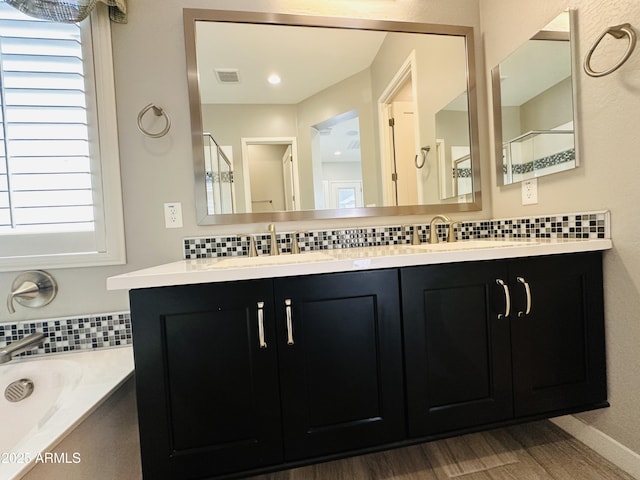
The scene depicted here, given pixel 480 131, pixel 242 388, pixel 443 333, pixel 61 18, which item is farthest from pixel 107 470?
pixel 480 131

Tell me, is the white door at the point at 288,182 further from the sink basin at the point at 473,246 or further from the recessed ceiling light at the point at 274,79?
the sink basin at the point at 473,246

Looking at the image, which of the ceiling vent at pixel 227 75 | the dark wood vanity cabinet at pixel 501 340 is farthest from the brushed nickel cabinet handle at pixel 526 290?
the ceiling vent at pixel 227 75

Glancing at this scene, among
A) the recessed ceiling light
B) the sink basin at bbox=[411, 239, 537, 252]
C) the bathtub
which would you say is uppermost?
the recessed ceiling light

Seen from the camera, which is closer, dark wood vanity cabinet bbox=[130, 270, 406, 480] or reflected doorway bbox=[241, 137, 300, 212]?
dark wood vanity cabinet bbox=[130, 270, 406, 480]

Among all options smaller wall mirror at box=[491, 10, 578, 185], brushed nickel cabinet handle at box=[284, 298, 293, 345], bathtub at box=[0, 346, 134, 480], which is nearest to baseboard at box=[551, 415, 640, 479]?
smaller wall mirror at box=[491, 10, 578, 185]

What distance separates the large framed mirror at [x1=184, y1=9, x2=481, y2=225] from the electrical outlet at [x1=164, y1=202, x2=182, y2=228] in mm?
99

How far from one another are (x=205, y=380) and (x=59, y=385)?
727 millimetres

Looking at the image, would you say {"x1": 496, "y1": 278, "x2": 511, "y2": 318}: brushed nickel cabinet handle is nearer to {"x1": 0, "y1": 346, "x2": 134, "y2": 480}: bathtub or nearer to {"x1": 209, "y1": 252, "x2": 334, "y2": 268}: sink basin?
{"x1": 209, "y1": 252, "x2": 334, "y2": 268}: sink basin

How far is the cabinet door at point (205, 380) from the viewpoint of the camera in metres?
0.86

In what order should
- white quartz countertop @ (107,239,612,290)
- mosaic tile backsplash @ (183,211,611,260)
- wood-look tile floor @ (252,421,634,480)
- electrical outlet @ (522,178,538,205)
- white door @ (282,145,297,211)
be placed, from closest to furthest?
white quartz countertop @ (107,239,612,290), wood-look tile floor @ (252,421,634,480), mosaic tile backsplash @ (183,211,611,260), electrical outlet @ (522,178,538,205), white door @ (282,145,297,211)

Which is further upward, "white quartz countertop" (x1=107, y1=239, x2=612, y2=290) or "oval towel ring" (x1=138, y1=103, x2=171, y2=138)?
"oval towel ring" (x1=138, y1=103, x2=171, y2=138)

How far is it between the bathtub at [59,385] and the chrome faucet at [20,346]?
0.07m

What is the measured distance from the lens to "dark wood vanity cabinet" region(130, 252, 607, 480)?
2.87ft

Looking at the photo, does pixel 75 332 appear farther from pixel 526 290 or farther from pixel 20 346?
pixel 526 290
